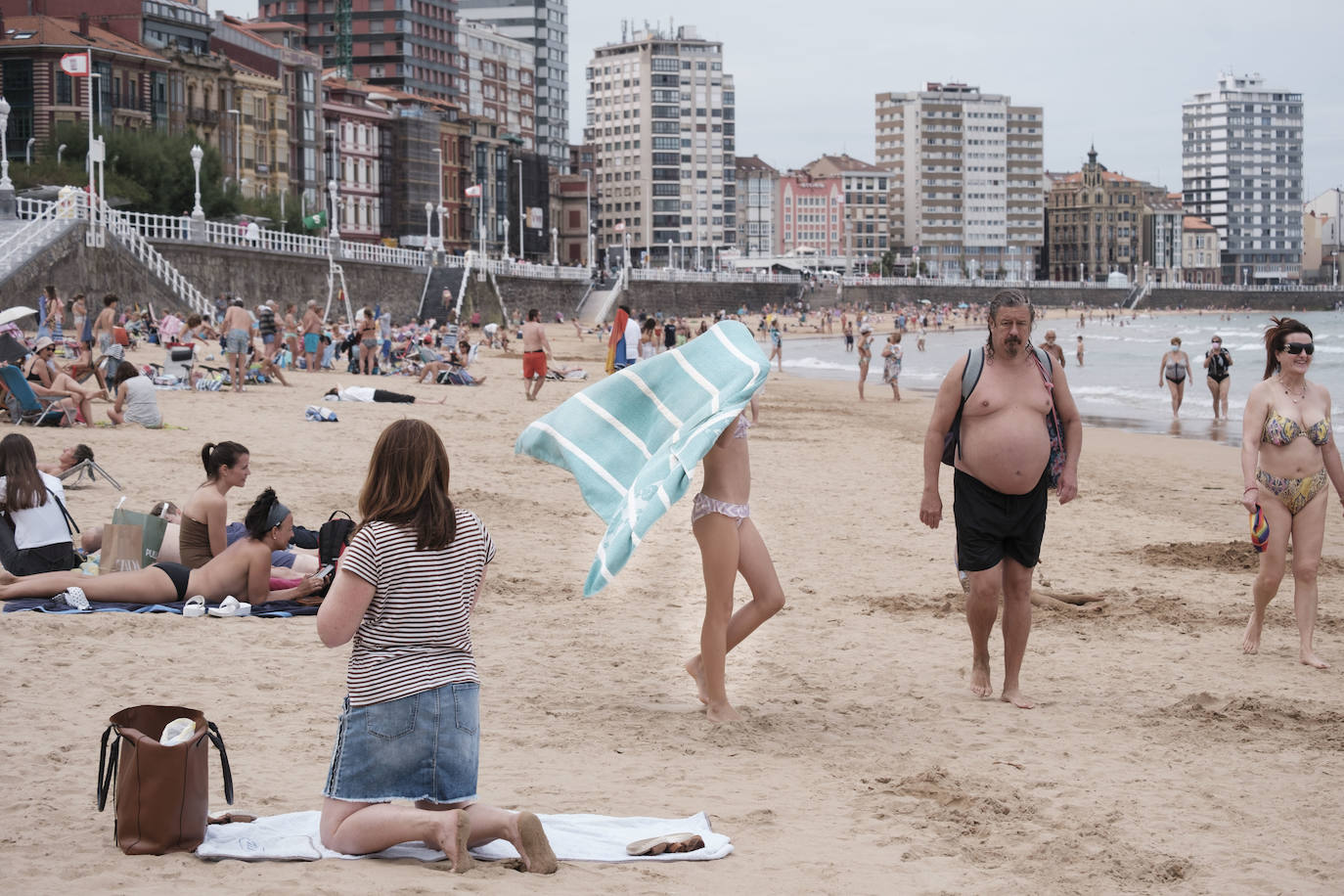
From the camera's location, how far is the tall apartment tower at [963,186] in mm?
179625

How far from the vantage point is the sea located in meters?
26.7

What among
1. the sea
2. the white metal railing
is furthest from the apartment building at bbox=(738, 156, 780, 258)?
the white metal railing

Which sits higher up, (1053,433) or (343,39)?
(343,39)

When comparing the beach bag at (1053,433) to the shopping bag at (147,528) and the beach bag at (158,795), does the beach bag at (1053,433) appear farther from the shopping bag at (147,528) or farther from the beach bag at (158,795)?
the shopping bag at (147,528)

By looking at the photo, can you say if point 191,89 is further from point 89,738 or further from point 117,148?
point 89,738

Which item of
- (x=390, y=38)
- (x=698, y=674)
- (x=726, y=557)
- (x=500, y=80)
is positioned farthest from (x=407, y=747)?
(x=500, y=80)

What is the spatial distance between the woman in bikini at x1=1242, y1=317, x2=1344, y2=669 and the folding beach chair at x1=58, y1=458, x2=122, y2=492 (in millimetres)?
7651

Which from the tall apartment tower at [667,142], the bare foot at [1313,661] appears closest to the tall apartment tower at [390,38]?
the tall apartment tower at [667,142]

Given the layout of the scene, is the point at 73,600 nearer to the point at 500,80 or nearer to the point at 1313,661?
the point at 1313,661

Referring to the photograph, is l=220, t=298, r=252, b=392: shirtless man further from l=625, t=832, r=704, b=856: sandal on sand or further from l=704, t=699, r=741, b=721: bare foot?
l=625, t=832, r=704, b=856: sandal on sand

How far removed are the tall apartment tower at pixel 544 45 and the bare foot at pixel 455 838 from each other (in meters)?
134

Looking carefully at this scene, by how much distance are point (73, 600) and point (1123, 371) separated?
4547cm

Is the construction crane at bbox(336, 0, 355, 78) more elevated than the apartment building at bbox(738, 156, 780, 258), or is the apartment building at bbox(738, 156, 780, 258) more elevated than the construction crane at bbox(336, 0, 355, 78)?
the construction crane at bbox(336, 0, 355, 78)

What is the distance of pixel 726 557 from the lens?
5.92 meters
